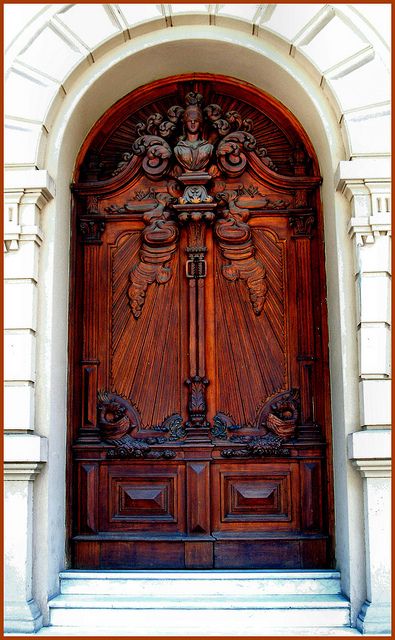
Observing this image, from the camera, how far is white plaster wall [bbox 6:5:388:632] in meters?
5.57

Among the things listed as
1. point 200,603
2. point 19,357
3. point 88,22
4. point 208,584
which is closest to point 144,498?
point 208,584

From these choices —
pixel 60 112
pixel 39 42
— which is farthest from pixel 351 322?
pixel 39 42

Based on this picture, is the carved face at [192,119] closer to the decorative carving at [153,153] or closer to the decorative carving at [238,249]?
the decorative carving at [153,153]

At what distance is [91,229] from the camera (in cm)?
641

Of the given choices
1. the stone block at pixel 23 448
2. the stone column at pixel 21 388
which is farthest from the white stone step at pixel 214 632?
the stone block at pixel 23 448

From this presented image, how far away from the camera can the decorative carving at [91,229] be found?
6391 millimetres

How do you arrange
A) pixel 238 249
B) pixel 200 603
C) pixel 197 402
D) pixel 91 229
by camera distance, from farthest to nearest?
pixel 91 229 → pixel 238 249 → pixel 197 402 → pixel 200 603

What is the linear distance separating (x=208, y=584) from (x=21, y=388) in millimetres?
2038

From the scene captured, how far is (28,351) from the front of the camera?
5.57 meters

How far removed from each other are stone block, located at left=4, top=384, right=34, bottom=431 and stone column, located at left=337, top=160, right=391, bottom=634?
7.68 feet

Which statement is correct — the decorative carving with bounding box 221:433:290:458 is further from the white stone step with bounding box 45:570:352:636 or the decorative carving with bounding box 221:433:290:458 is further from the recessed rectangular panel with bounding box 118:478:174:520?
the white stone step with bounding box 45:570:352:636

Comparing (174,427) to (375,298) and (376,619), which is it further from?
(376,619)

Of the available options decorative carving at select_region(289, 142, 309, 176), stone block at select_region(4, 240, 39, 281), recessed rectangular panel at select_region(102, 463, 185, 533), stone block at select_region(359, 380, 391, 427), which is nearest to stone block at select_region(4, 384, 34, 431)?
stone block at select_region(4, 240, 39, 281)

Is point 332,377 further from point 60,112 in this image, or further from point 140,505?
point 60,112
